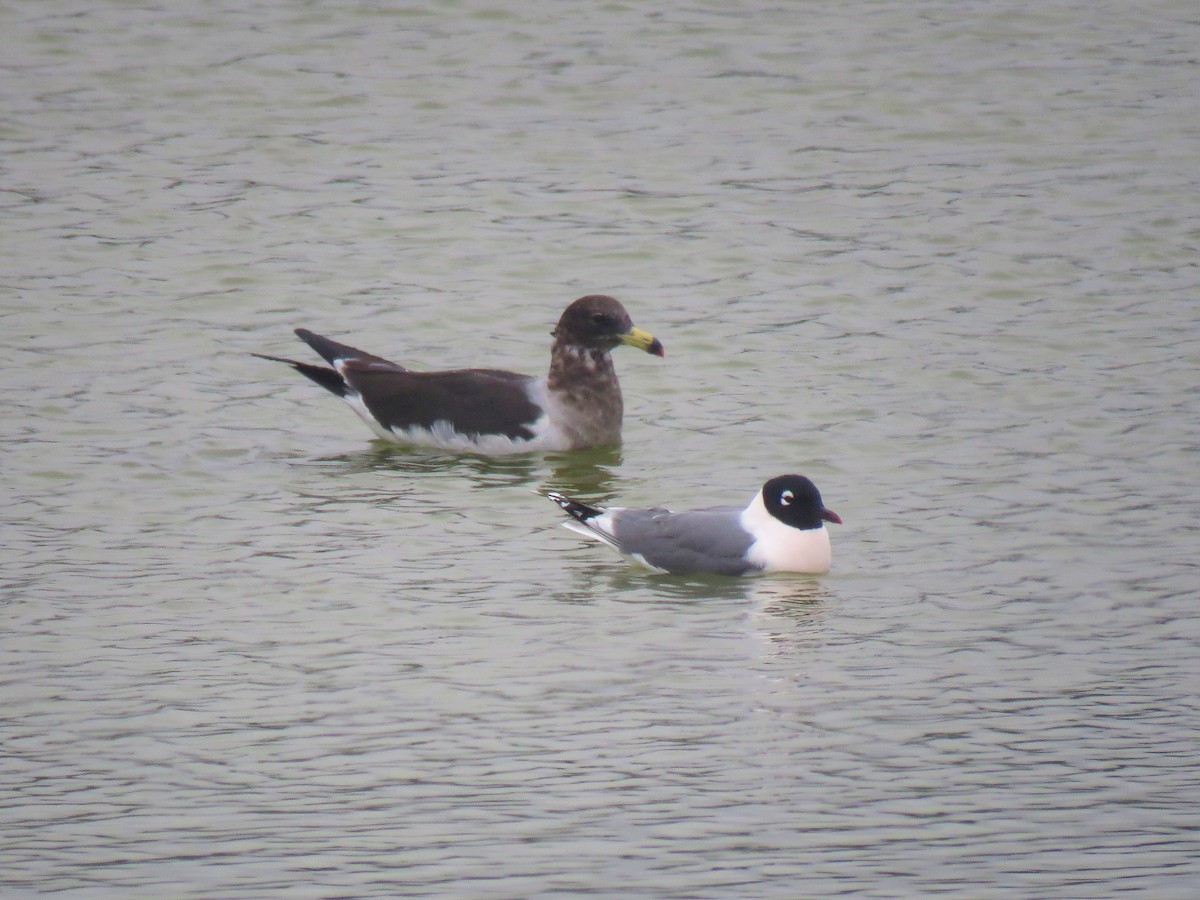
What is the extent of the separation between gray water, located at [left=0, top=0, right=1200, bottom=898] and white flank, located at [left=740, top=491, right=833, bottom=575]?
154mm

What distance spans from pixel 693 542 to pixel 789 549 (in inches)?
19.4

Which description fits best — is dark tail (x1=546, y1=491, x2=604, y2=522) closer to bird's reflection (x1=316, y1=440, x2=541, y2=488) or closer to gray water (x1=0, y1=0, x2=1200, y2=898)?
gray water (x1=0, y1=0, x2=1200, y2=898)

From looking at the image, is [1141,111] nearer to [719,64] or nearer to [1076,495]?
[719,64]

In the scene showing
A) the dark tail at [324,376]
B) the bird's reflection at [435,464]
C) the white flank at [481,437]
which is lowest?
the bird's reflection at [435,464]

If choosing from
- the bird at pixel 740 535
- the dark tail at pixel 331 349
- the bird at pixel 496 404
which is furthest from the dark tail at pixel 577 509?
the dark tail at pixel 331 349

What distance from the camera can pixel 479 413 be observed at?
13.0 metres

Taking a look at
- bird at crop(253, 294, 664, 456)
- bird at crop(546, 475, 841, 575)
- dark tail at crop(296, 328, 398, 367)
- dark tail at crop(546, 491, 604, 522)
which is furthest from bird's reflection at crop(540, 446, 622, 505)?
dark tail at crop(296, 328, 398, 367)

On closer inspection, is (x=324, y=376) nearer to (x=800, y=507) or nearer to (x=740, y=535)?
(x=740, y=535)

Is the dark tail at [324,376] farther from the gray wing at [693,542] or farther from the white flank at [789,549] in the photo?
the white flank at [789,549]

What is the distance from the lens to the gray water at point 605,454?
23.8 feet

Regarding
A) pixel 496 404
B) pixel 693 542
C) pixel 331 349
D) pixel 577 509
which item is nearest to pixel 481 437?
pixel 496 404

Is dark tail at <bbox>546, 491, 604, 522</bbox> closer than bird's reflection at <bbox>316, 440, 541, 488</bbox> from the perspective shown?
Yes

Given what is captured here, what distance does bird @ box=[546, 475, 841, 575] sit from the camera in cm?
1025

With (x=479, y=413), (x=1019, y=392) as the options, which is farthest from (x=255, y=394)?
(x=1019, y=392)
